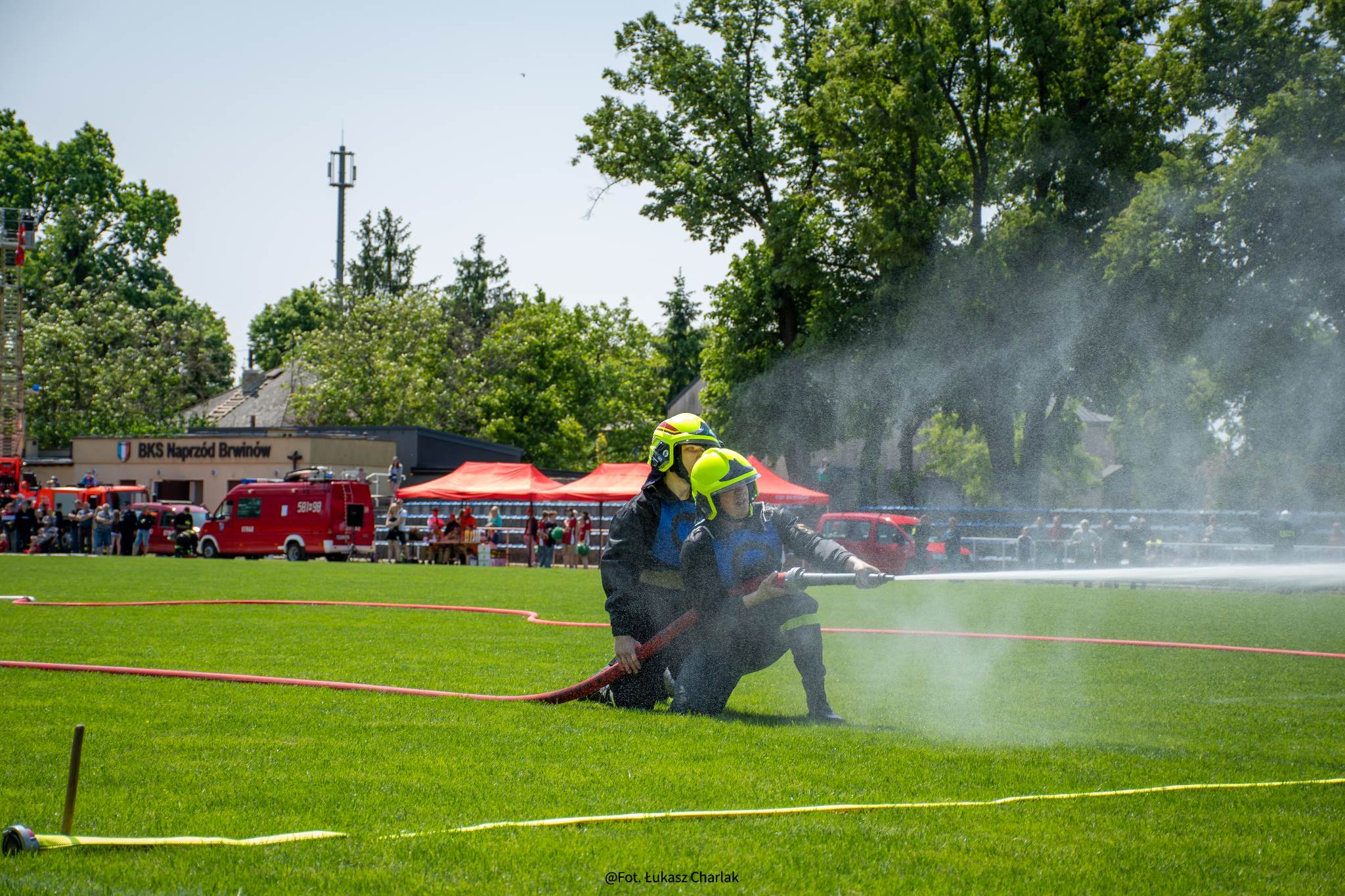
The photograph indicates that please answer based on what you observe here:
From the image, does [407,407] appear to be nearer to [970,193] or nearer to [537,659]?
[970,193]

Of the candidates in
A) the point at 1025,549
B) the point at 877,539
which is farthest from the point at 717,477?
the point at 1025,549

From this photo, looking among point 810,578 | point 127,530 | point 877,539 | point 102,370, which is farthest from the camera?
point 102,370

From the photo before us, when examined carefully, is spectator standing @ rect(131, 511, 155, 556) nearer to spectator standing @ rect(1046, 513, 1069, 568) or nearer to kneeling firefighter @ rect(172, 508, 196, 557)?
kneeling firefighter @ rect(172, 508, 196, 557)

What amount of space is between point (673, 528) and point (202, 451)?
48.5m

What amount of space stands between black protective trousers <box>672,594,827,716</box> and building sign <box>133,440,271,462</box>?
4517cm

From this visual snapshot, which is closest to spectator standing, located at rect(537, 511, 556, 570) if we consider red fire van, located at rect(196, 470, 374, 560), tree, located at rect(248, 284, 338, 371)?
red fire van, located at rect(196, 470, 374, 560)

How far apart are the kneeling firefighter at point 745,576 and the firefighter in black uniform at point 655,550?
0.81ft

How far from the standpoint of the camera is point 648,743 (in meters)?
6.94

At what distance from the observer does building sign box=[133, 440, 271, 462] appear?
51.1 metres

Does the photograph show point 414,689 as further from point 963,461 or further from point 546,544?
point 963,461

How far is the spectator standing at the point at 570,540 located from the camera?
135 feet

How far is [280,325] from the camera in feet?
326

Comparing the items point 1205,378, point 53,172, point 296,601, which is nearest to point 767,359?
point 1205,378

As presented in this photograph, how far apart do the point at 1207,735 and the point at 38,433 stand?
6611 centimetres
